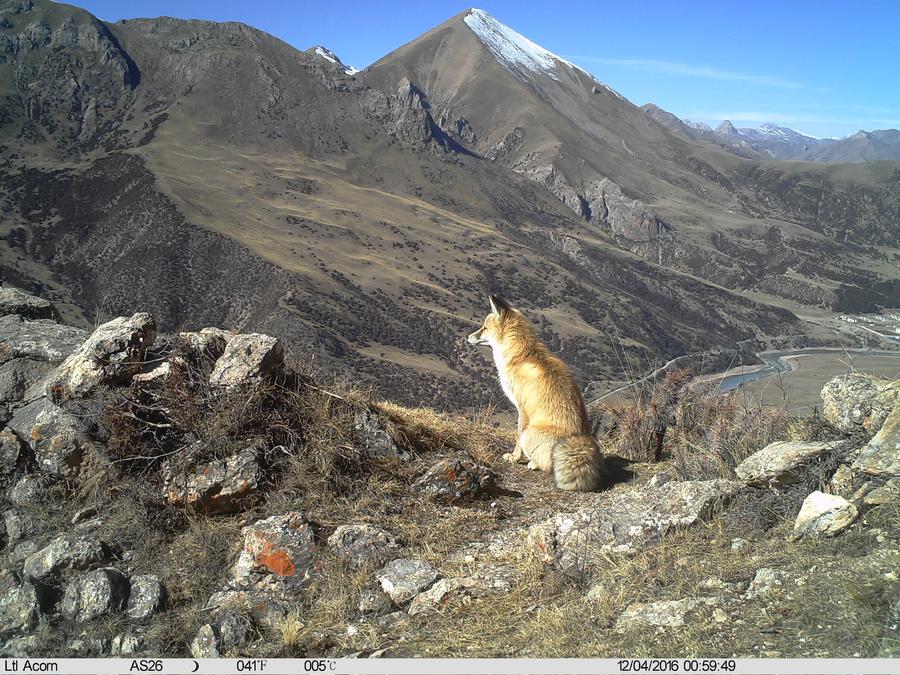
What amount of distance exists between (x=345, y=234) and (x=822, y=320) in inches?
5106

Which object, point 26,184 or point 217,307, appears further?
point 26,184

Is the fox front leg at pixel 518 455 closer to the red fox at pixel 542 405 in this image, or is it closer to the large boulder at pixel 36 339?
the red fox at pixel 542 405

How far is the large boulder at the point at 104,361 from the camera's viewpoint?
6012 mm

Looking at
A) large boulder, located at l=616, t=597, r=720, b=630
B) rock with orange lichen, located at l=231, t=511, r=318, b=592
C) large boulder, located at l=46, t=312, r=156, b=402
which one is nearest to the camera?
large boulder, located at l=616, t=597, r=720, b=630

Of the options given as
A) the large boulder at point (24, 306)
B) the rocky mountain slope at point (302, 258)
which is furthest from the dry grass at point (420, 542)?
the rocky mountain slope at point (302, 258)

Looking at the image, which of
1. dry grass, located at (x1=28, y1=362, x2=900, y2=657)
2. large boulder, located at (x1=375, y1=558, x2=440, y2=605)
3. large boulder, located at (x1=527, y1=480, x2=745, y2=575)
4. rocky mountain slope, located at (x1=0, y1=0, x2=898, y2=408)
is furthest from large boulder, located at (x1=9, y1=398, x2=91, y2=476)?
rocky mountain slope, located at (x1=0, y1=0, x2=898, y2=408)

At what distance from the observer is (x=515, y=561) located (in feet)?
16.4

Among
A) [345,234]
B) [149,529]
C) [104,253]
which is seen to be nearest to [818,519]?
[149,529]

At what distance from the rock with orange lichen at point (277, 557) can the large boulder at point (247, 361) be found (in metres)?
1.59

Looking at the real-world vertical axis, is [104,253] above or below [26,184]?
below

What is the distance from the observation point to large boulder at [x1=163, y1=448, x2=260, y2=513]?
5.46m

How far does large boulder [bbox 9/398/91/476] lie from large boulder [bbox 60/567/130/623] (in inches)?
53.1

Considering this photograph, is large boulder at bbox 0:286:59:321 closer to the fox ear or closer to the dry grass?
the dry grass

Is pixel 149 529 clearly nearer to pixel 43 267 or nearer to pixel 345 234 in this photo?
pixel 43 267
